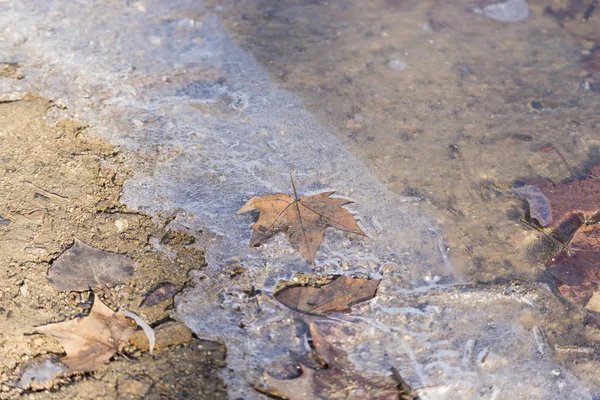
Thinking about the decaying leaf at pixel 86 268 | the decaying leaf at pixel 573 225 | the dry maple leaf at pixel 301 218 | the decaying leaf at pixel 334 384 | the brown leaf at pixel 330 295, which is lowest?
the decaying leaf at pixel 86 268

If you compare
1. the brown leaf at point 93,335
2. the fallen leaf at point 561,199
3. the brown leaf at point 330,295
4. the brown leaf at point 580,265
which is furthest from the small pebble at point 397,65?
the brown leaf at point 93,335

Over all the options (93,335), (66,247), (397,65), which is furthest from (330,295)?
(397,65)

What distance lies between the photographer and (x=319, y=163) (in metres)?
2.26

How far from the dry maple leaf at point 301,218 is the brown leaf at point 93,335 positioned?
51cm

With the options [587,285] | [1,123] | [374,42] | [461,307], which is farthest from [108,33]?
[587,285]

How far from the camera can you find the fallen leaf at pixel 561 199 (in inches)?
81.1

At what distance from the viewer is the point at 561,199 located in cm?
213

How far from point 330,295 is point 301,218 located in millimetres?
324

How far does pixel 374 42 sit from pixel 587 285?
5.70 ft

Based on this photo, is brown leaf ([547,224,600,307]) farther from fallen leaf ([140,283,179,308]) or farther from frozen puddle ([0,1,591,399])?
fallen leaf ([140,283,179,308])

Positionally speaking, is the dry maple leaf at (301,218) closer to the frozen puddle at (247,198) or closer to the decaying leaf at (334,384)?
the frozen puddle at (247,198)

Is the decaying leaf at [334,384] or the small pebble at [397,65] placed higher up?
the small pebble at [397,65]

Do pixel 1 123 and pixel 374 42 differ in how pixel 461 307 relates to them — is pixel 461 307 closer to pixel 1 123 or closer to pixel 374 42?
pixel 374 42

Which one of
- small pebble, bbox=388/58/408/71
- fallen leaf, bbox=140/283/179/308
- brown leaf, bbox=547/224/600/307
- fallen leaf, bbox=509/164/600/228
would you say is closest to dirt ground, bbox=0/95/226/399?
fallen leaf, bbox=140/283/179/308
